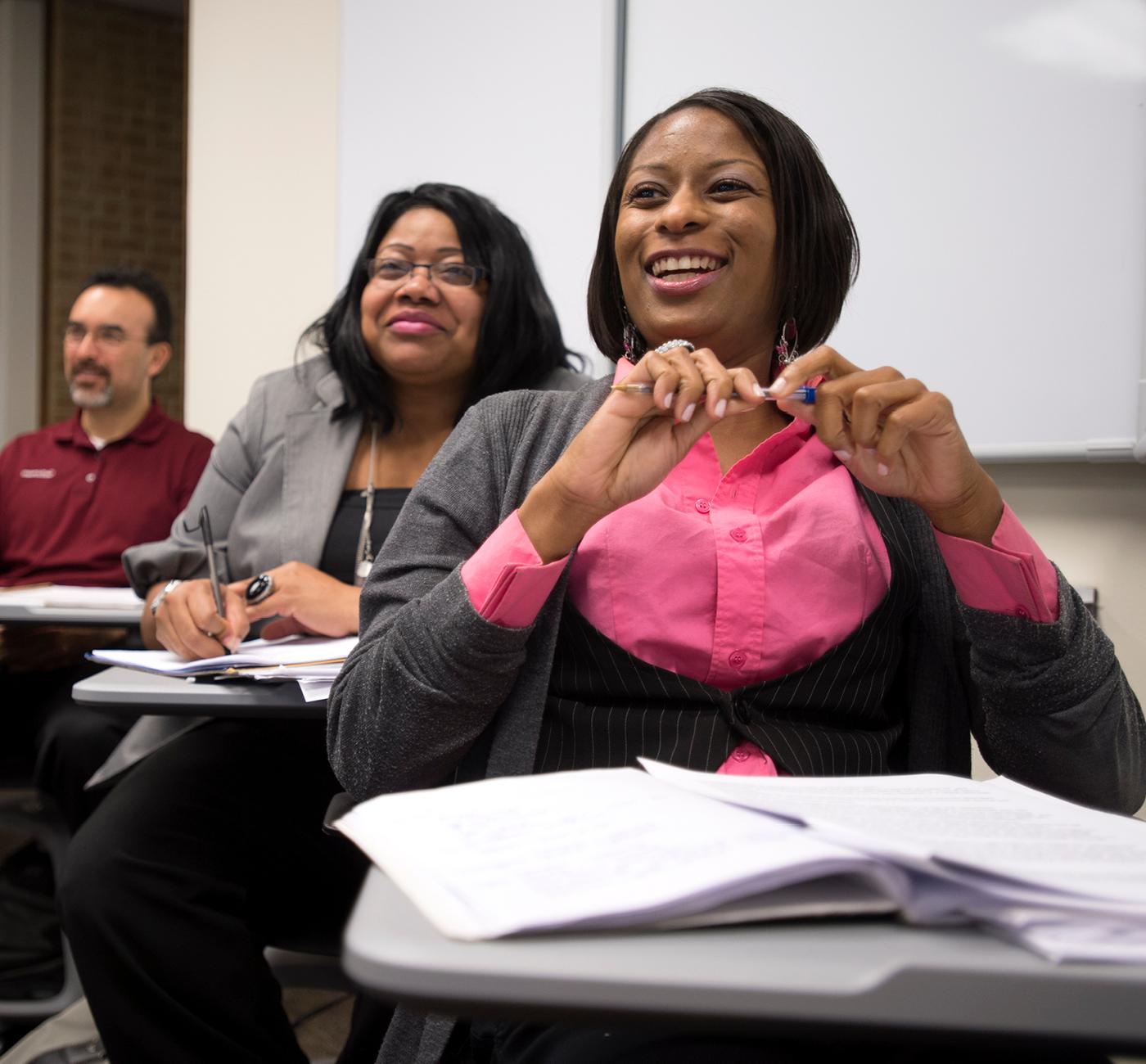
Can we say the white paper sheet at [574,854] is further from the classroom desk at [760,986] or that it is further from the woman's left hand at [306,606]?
the woman's left hand at [306,606]

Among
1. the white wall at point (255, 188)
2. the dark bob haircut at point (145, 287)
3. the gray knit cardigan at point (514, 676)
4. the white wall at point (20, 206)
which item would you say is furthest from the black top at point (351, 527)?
A: the white wall at point (20, 206)

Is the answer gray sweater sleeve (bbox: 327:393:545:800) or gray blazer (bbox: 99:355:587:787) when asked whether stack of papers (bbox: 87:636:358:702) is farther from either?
gray blazer (bbox: 99:355:587:787)

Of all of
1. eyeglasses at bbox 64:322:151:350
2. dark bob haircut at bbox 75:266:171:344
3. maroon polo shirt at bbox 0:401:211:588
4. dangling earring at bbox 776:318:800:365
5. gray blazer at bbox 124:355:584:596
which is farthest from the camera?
dark bob haircut at bbox 75:266:171:344

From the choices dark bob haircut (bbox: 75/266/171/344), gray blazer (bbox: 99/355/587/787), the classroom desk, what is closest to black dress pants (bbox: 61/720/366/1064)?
gray blazer (bbox: 99/355/587/787)

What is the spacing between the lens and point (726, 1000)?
16.3 inches

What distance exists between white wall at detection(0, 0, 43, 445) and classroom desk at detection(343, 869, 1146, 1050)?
19.3 feet

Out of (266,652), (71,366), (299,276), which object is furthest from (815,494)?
(71,366)

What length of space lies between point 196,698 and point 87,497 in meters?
2.05

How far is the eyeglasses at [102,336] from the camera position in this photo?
130 inches

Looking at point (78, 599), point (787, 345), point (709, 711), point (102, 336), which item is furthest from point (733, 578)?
point (102, 336)

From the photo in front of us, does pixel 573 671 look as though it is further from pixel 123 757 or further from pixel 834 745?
pixel 123 757

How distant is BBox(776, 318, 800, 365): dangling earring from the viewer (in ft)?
4.33

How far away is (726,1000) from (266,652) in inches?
43.5

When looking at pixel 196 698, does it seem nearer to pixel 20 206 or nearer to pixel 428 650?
pixel 428 650
